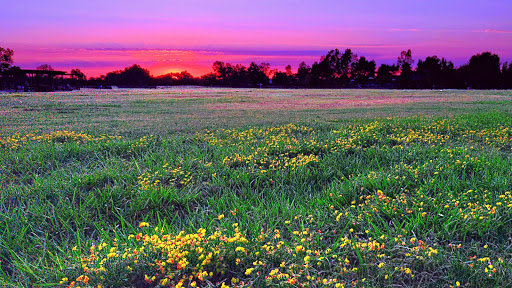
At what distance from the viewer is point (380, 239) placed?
9.61 feet

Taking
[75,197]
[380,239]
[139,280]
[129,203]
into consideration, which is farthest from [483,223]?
[75,197]

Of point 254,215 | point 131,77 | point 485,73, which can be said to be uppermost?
point 485,73

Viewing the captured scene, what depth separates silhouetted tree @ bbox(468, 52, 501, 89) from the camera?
231 feet

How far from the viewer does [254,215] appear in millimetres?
3443

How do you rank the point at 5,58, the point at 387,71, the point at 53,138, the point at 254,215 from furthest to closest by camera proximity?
the point at 387,71
the point at 5,58
the point at 53,138
the point at 254,215

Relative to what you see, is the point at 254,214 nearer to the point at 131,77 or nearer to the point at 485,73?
the point at 131,77

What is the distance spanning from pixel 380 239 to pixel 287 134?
428cm

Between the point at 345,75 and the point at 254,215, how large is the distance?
8851cm

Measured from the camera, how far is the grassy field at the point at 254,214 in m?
2.54

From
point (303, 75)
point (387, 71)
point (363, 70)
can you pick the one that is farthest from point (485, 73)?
point (303, 75)

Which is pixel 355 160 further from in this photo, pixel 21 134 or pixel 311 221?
pixel 21 134

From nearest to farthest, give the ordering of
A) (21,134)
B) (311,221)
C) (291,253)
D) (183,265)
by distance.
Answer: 1. (183,265)
2. (291,253)
3. (311,221)
4. (21,134)

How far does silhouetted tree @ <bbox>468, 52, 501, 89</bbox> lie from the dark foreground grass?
7715cm

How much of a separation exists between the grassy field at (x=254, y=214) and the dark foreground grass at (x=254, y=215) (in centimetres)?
1
